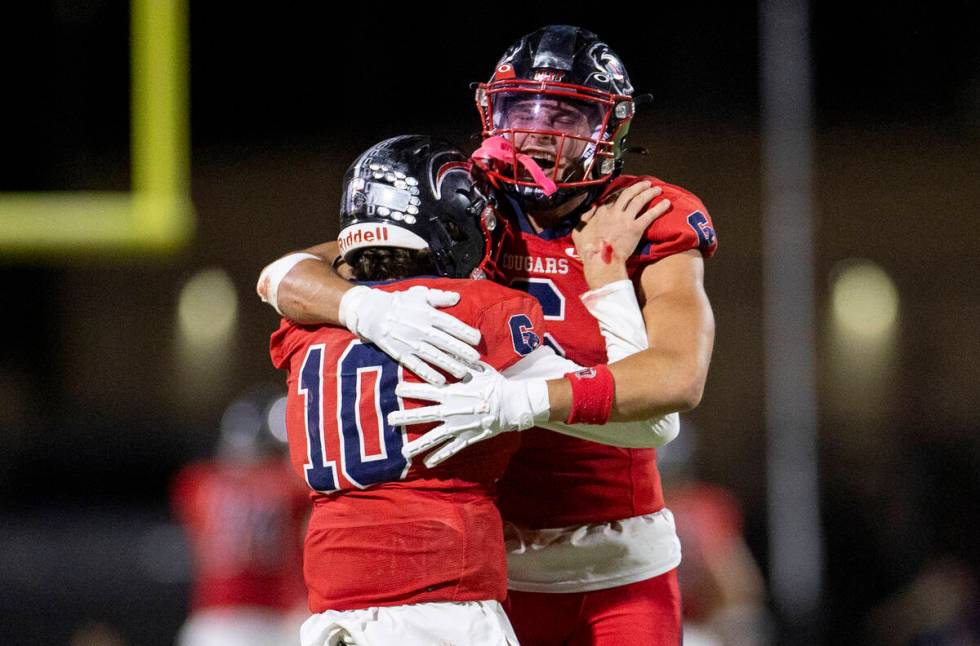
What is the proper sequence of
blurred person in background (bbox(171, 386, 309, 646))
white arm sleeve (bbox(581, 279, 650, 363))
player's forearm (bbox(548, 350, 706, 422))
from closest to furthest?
player's forearm (bbox(548, 350, 706, 422)) < white arm sleeve (bbox(581, 279, 650, 363)) < blurred person in background (bbox(171, 386, 309, 646))

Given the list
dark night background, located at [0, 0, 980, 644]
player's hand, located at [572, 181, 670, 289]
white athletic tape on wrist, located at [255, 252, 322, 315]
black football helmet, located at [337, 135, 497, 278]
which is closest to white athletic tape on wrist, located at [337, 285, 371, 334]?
black football helmet, located at [337, 135, 497, 278]

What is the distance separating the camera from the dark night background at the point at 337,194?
9008mm

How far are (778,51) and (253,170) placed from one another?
16.9ft

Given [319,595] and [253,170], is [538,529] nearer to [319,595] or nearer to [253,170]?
[319,595]

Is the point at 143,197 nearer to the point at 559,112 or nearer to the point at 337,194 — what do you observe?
the point at 559,112

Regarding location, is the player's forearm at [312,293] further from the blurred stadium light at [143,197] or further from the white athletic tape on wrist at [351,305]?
the blurred stadium light at [143,197]

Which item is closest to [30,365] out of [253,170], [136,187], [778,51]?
[253,170]

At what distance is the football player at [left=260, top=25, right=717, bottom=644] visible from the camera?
2334 millimetres

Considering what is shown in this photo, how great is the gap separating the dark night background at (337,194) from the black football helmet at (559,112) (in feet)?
19.0

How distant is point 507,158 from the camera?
235 centimetres

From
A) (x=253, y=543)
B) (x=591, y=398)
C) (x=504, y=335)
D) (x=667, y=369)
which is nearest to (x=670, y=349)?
(x=667, y=369)

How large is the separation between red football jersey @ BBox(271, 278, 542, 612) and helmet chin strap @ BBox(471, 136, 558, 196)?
29cm

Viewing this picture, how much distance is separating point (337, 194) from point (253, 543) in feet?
21.0

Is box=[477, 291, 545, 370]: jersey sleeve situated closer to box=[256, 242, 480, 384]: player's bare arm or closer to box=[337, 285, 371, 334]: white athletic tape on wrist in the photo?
box=[256, 242, 480, 384]: player's bare arm
